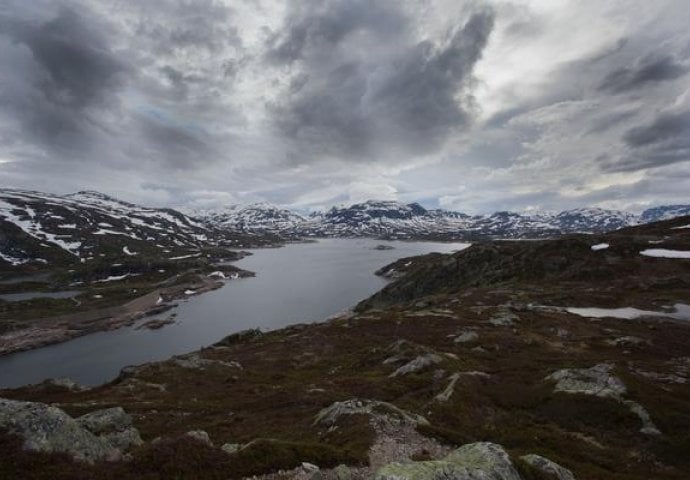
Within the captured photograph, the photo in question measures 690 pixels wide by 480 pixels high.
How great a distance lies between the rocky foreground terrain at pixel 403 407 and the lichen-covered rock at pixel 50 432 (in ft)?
0.26

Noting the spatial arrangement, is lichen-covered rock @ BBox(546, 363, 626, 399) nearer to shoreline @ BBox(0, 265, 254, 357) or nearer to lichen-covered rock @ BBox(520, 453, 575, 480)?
lichen-covered rock @ BBox(520, 453, 575, 480)

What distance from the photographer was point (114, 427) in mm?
26047

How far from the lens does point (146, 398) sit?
41000 millimetres

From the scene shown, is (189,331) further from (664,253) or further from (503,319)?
(664,253)

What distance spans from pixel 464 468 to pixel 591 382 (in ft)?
68.6

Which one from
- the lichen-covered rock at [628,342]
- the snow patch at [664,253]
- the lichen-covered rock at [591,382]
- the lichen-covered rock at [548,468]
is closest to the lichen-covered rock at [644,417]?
the lichen-covered rock at [591,382]

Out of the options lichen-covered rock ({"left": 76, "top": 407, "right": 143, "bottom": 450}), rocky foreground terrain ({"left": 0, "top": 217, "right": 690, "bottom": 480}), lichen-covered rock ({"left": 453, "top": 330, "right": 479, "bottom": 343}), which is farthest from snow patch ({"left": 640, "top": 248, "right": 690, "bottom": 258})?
lichen-covered rock ({"left": 76, "top": 407, "right": 143, "bottom": 450})

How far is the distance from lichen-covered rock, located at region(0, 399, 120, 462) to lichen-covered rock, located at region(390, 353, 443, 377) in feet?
86.4

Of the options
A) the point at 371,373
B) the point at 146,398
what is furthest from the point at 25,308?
the point at 371,373

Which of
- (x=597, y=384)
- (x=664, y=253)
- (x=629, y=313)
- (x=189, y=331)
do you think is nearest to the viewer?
(x=597, y=384)

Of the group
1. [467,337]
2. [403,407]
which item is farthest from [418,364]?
[467,337]

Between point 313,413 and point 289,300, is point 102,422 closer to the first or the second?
point 313,413

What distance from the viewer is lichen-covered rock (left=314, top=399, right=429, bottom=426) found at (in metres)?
25.0

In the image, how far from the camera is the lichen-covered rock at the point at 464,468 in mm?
14188
